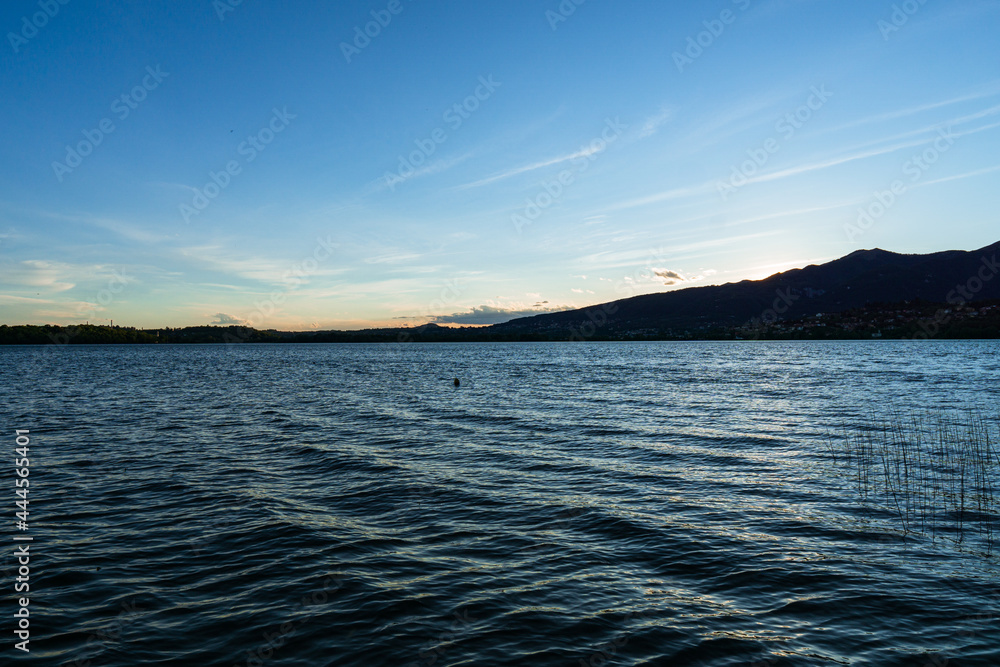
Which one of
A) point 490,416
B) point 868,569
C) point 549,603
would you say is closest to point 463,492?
point 549,603

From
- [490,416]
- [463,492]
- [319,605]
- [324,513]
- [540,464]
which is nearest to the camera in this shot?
[319,605]

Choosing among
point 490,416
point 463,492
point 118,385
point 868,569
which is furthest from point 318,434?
point 118,385

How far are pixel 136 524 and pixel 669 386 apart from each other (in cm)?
5780

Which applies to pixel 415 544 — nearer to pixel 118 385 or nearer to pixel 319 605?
pixel 319 605

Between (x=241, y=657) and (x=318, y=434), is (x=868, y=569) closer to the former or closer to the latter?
(x=241, y=657)

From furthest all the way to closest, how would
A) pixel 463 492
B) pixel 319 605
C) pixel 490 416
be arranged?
1. pixel 490 416
2. pixel 463 492
3. pixel 319 605

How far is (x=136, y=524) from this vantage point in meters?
16.1

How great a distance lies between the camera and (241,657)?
9312 mm

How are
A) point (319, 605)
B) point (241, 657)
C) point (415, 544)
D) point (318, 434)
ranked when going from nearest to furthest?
1. point (241, 657)
2. point (319, 605)
3. point (415, 544)
4. point (318, 434)

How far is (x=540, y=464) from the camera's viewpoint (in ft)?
79.4

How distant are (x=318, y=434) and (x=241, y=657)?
24.1m

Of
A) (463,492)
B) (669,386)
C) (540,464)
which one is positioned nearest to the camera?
(463,492)

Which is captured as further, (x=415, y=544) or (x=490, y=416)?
(x=490, y=416)

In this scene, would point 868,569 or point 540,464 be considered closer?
point 868,569
